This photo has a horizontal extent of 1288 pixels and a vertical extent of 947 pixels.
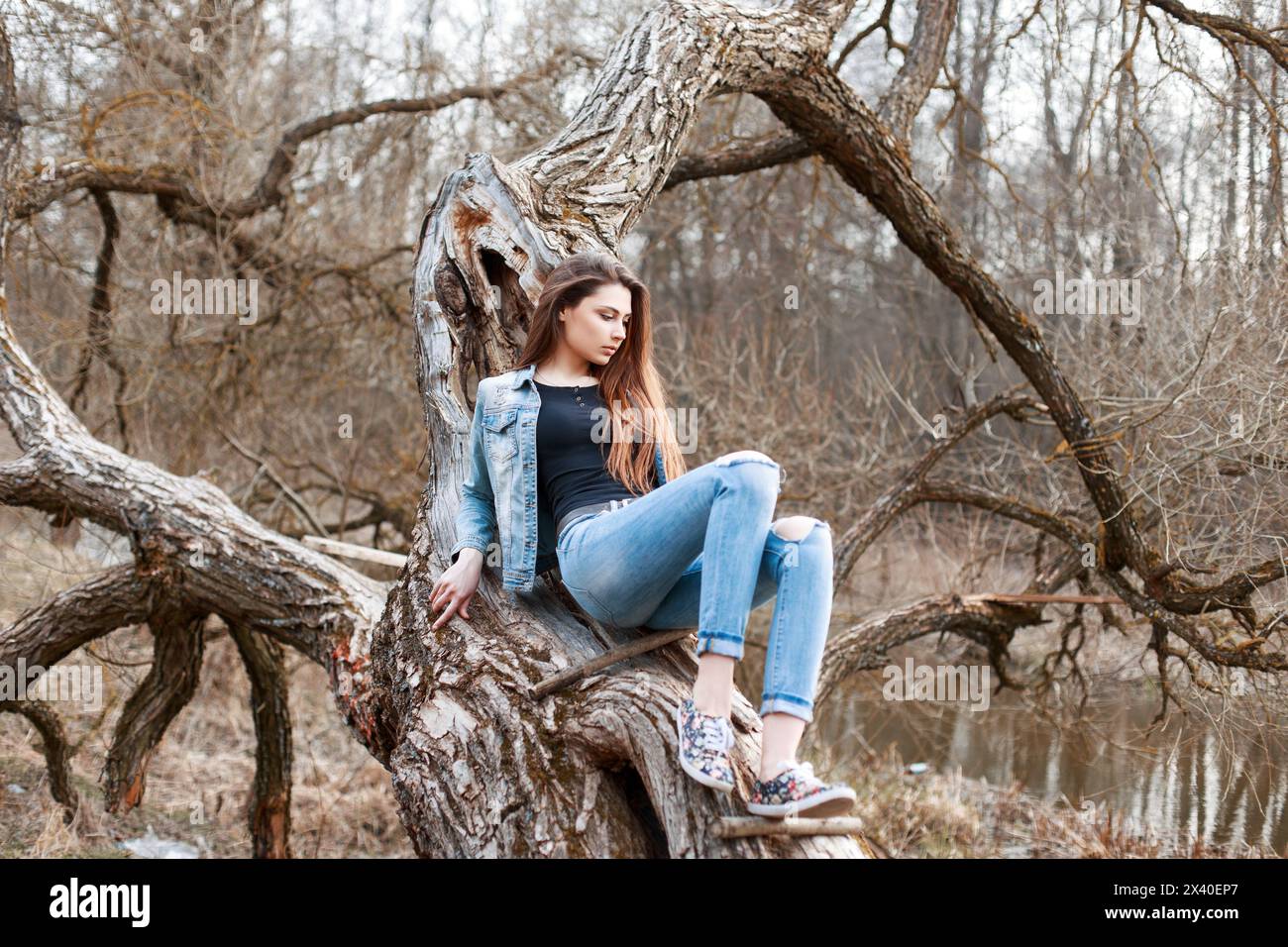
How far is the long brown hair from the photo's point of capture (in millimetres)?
3113

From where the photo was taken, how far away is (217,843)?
713cm

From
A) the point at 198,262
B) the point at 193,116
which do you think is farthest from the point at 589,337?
the point at 198,262

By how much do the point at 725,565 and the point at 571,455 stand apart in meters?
0.75

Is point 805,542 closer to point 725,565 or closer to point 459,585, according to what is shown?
point 725,565

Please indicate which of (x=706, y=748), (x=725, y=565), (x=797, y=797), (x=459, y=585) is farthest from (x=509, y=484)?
(x=797, y=797)

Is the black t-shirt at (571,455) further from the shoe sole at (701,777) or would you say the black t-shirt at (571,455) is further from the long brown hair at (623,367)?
the shoe sole at (701,777)

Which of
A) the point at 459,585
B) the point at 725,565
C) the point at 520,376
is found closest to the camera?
the point at 725,565

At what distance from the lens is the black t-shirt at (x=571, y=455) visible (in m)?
3.07

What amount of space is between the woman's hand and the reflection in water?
3.59 meters

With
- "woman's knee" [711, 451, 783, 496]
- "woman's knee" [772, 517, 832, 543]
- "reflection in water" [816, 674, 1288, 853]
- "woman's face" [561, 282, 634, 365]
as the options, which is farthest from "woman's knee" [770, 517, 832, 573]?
"reflection in water" [816, 674, 1288, 853]

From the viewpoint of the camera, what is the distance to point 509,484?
3061 mm

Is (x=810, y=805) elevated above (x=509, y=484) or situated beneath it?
situated beneath
